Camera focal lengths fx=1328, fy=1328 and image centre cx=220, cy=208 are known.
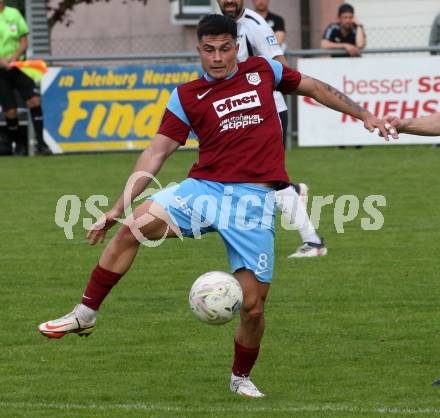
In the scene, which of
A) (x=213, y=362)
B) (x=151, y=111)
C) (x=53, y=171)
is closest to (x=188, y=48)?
(x=151, y=111)

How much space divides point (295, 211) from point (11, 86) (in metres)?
9.01

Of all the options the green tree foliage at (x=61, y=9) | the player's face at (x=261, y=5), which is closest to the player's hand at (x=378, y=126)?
the player's face at (x=261, y=5)

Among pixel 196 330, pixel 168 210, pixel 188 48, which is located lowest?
pixel 188 48

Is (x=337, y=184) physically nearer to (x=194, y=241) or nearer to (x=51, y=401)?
(x=194, y=241)

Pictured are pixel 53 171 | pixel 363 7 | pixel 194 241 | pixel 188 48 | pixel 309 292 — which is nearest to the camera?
pixel 309 292

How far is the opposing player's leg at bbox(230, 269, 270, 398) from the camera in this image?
6.60m

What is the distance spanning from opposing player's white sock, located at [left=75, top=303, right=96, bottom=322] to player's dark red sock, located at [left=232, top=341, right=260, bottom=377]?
77 centimetres

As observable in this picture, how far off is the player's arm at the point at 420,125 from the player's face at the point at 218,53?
0.98 meters

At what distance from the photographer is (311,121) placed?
1891 centimetres

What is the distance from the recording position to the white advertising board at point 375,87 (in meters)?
18.4

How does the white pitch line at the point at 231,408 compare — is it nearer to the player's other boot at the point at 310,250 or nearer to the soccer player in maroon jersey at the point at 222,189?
the soccer player in maroon jersey at the point at 222,189

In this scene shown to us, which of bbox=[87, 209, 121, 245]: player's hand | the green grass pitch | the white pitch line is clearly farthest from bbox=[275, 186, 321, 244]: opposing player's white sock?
the white pitch line

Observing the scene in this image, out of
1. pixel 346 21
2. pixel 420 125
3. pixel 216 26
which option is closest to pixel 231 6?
pixel 420 125

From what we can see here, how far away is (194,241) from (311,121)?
7240 mm
